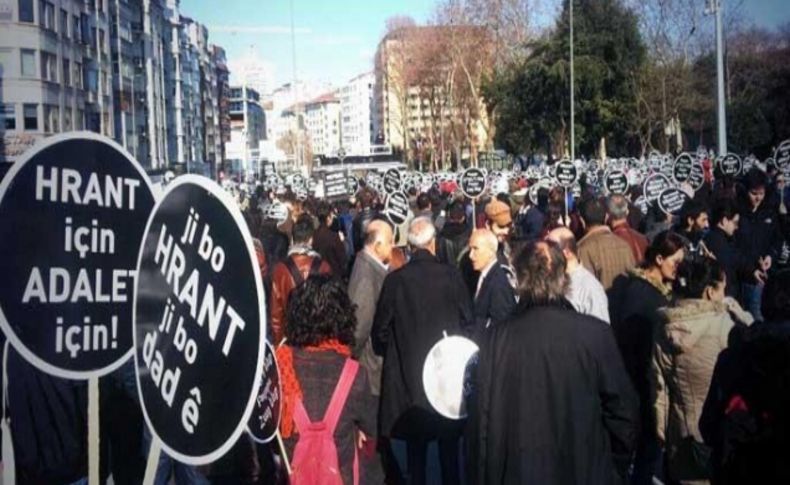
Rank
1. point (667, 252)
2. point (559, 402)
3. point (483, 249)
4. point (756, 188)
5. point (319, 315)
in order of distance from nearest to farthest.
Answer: point (559, 402) → point (319, 315) → point (667, 252) → point (483, 249) → point (756, 188)

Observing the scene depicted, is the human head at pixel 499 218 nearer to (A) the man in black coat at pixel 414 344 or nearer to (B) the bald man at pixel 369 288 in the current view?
(B) the bald man at pixel 369 288

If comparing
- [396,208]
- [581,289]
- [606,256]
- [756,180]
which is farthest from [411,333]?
[396,208]

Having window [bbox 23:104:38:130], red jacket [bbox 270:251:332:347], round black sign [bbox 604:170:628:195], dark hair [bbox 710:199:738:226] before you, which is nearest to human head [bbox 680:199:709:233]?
dark hair [bbox 710:199:738:226]

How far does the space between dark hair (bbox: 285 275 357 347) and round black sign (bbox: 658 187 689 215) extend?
935 cm

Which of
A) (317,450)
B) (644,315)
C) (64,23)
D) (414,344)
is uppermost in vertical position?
(64,23)

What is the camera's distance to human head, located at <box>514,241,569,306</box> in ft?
13.8

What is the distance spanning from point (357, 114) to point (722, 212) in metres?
4.94

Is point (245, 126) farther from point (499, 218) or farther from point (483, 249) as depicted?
point (499, 218)

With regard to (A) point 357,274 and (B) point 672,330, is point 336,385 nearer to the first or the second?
(B) point 672,330

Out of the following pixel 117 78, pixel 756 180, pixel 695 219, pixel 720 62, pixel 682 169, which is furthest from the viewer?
pixel 682 169

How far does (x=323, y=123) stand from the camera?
5094 mm

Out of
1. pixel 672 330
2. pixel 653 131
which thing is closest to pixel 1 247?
pixel 672 330

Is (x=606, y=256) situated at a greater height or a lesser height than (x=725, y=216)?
lesser

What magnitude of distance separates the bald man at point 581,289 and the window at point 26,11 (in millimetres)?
3764
